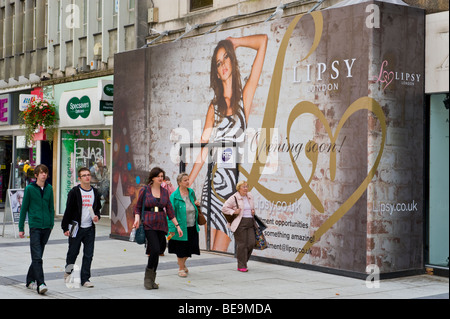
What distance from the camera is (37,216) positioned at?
10.3m

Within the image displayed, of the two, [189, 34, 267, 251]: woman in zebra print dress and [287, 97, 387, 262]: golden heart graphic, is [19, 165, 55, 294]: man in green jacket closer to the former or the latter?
[287, 97, 387, 262]: golden heart graphic

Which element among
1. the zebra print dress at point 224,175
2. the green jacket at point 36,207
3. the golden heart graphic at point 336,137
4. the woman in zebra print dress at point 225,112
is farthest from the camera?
the zebra print dress at point 224,175

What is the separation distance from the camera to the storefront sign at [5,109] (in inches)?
1065

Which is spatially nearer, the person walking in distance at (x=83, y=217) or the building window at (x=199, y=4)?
the person walking in distance at (x=83, y=217)

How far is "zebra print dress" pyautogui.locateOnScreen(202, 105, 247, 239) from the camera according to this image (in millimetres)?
14344

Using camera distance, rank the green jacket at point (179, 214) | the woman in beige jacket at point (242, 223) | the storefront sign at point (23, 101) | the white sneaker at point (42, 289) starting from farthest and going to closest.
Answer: the storefront sign at point (23, 101) < the woman in beige jacket at point (242, 223) < the green jacket at point (179, 214) < the white sneaker at point (42, 289)

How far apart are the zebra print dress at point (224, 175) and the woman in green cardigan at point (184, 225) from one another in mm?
2345

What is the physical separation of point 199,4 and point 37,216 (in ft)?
29.9

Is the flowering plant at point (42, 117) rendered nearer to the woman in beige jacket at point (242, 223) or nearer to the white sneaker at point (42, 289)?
the woman in beige jacket at point (242, 223)

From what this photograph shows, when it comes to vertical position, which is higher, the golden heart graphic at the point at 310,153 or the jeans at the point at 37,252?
the golden heart graphic at the point at 310,153

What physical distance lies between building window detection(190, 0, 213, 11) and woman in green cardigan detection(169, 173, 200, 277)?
6.84 metres

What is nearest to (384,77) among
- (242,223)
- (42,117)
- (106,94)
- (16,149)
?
(242,223)

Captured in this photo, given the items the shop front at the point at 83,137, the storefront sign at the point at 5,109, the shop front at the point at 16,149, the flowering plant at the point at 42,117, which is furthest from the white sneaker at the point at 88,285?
the storefront sign at the point at 5,109
